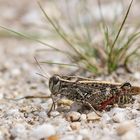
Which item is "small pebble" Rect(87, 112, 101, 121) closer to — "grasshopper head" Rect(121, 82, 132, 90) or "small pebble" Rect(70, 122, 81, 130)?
"small pebble" Rect(70, 122, 81, 130)

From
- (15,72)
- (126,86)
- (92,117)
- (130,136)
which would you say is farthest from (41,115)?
(15,72)

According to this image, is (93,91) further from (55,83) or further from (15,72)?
(15,72)

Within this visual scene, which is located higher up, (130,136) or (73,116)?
(73,116)

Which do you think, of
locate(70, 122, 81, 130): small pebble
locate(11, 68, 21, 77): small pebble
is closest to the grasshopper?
locate(70, 122, 81, 130): small pebble

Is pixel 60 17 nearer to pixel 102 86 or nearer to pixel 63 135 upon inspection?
pixel 102 86

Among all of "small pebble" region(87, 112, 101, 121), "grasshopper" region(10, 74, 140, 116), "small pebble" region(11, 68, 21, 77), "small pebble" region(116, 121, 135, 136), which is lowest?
"small pebble" region(116, 121, 135, 136)

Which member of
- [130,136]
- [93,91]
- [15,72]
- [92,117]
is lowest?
[130,136]

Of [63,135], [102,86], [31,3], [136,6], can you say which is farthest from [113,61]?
[31,3]
